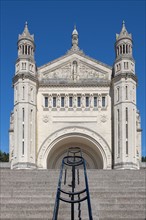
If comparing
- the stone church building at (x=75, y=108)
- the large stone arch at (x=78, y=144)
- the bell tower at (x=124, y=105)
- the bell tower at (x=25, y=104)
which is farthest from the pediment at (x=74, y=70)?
the large stone arch at (x=78, y=144)

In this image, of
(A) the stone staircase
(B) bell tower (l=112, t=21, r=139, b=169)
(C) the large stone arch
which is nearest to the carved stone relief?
(B) bell tower (l=112, t=21, r=139, b=169)

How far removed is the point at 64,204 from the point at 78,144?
23817 millimetres

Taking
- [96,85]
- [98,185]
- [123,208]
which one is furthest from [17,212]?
[96,85]

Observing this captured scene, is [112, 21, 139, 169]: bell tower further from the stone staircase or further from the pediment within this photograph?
the stone staircase

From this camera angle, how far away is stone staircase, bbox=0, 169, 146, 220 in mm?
13031

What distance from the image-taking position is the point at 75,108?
3656 cm

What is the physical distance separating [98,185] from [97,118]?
19.1m

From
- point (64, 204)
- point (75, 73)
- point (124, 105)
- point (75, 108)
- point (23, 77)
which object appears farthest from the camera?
point (75, 73)

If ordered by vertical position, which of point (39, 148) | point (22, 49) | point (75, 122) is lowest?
point (39, 148)

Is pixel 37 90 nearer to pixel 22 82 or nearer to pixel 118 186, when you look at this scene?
pixel 22 82

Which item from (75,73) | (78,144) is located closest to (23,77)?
(75,73)

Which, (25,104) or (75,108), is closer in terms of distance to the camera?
(25,104)

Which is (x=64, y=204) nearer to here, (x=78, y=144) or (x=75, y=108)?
(x=75, y=108)

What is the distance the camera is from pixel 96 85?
36.9m
